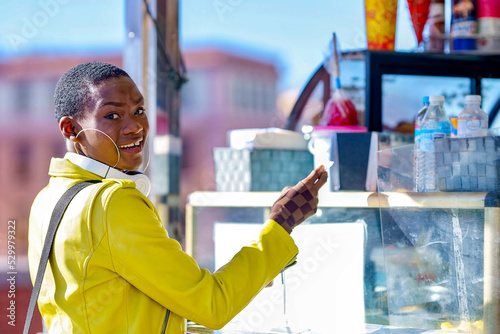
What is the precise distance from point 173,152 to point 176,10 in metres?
0.58

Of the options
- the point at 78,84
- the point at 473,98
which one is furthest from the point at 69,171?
the point at 473,98

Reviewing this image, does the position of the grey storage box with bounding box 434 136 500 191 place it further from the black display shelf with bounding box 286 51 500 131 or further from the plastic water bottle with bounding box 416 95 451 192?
the black display shelf with bounding box 286 51 500 131

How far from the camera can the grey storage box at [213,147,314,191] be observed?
1701mm

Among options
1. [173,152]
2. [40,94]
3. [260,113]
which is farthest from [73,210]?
[260,113]

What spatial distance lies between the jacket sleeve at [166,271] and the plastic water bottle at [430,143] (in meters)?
0.53

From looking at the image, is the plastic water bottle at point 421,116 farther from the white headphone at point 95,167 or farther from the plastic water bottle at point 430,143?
the white headphone at point 95,167

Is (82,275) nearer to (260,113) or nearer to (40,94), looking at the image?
(40,94)

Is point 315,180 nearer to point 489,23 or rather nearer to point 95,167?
point 95,167

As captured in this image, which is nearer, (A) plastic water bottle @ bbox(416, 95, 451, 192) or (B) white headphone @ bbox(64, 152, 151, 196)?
(B) white headphone @ bbox(64, 152, 151, 196)

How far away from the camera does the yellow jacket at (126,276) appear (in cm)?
95

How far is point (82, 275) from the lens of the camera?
966 mm

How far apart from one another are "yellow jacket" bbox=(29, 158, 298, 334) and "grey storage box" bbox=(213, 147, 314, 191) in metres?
0.68

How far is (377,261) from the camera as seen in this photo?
1.49 metres

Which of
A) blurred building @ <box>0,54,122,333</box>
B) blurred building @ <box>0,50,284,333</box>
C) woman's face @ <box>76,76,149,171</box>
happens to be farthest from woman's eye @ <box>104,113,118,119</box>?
blurred building @ <box>0,50,284,333</box>
